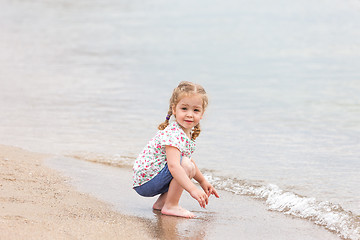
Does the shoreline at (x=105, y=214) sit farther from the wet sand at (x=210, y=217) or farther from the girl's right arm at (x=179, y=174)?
the girl's right arm at (x=179, y=174)

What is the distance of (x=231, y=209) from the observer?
4.46m

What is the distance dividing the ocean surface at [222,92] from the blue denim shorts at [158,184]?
846 millimetres

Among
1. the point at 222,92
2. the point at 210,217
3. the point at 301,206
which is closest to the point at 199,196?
the point at 210,217

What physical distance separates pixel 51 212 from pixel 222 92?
701 cm

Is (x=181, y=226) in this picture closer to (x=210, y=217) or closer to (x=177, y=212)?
(x=177, y=212)

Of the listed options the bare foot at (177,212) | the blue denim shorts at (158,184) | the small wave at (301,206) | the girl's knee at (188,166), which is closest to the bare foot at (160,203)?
the blue denim shorts at (158,184)

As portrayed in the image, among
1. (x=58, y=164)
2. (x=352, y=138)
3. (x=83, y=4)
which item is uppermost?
(x=83, y=4)

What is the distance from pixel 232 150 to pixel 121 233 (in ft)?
10.2

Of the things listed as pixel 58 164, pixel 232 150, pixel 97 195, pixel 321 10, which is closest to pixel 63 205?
pixel 97 195

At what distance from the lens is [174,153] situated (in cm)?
410

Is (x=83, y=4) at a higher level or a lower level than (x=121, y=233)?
higher

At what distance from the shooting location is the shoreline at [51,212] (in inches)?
130

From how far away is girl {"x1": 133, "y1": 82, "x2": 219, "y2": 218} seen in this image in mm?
4133

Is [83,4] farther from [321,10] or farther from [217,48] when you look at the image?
[217,48]
